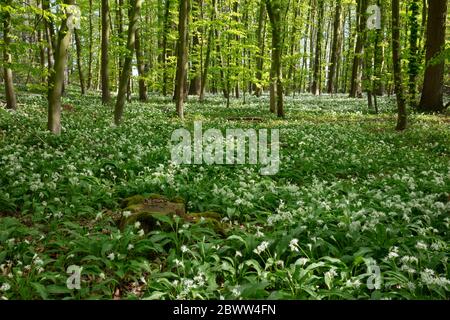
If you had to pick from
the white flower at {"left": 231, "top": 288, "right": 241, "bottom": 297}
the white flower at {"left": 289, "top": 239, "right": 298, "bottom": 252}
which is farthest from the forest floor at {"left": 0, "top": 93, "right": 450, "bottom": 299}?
the white flower at {"left": 289, "top": 239, "right": 298, "bottom": 252}

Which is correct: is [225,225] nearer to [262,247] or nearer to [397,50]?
[262,247]

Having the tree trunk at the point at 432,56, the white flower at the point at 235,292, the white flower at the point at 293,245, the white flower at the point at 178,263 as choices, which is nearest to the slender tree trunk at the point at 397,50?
the tree trunk at the point at 432,56

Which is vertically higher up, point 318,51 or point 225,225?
point 318,51

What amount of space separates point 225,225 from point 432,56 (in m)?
18.2

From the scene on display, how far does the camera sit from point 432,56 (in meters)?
21.0

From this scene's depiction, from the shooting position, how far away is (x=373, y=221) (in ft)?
23.0

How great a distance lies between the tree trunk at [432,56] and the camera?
70.3 ft

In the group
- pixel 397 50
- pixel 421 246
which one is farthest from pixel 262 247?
pixel 397 50

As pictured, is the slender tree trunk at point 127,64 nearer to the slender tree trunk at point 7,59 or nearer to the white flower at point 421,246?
the slender tree trunk at point 7,59

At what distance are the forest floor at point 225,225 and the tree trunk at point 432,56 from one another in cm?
941

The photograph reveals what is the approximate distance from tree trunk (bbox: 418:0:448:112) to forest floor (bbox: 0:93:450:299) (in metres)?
9.41

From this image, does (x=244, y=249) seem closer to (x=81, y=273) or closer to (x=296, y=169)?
(x=81, y=273)

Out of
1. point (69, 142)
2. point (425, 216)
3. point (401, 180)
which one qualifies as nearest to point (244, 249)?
point (425, 216)
